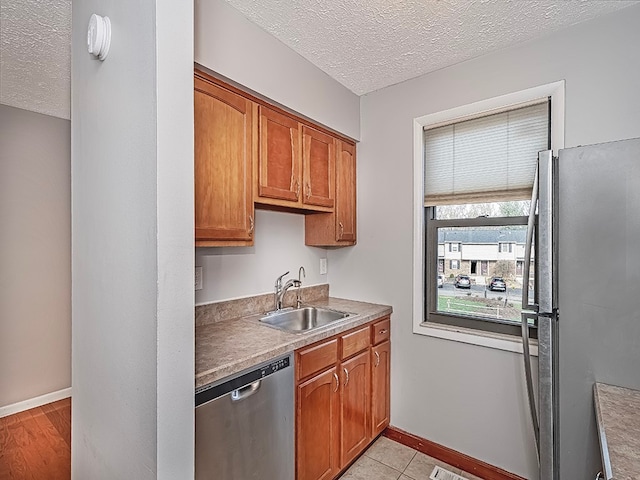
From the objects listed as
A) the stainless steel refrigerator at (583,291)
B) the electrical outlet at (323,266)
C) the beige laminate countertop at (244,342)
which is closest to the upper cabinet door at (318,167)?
the electrical outlet at (323,266)

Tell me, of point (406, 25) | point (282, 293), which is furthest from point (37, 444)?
point (406, 25)

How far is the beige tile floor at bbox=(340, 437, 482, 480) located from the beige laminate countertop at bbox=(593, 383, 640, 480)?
128 centimetres

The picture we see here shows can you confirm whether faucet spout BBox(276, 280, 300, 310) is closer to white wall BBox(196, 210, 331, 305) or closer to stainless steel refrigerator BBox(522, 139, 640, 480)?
white wall BBox(196, 210, 331, 305)

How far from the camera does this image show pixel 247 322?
2.06m

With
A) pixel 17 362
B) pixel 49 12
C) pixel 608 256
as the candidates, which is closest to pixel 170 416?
pixel 608 256

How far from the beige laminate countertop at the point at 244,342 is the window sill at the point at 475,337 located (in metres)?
0.34

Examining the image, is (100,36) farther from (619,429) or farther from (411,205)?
(619,429)

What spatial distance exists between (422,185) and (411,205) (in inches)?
6.2

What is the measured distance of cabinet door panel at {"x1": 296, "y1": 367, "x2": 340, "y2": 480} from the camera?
67.6 inches

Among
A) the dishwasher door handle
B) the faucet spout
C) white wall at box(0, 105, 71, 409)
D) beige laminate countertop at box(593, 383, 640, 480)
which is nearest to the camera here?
beige laminate countertop at box(593, 383, 640, 480)

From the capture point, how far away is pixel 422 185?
7.77 feet

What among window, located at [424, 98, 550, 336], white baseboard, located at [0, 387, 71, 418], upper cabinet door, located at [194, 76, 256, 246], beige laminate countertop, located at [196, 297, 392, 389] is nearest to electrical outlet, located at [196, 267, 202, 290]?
beige laminate countertop, located at [196, 297, 392, 389]

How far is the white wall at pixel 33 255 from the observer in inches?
109

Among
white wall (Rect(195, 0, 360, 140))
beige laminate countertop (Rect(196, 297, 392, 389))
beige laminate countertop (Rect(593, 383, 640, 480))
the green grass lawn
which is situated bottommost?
beige laminate countertop (Rect(593, 383, 640, 480))
